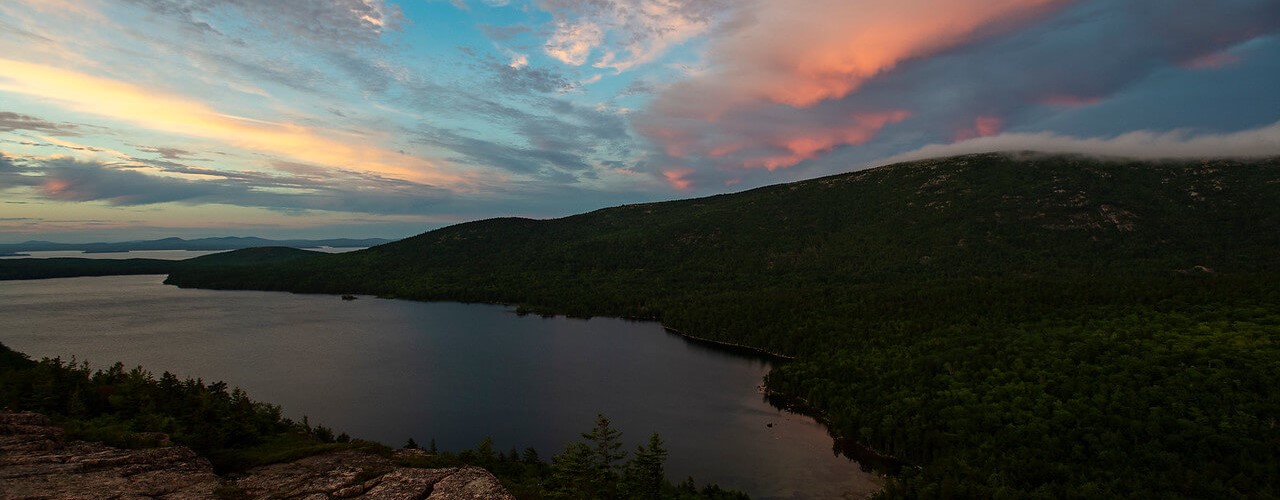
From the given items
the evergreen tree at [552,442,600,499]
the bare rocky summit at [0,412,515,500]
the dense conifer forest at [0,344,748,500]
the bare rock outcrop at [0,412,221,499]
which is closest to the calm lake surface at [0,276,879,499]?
the dense conifer forest at [0,344,748,500]

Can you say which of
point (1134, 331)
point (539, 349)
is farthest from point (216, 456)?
point (1134, 331)

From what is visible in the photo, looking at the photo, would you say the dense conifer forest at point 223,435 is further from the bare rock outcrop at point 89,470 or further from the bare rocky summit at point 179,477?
the bare rocky summit at point 179,477

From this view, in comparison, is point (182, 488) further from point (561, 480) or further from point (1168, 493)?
point (1168, 493)

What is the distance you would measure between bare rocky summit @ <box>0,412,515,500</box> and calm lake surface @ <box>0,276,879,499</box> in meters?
50.8

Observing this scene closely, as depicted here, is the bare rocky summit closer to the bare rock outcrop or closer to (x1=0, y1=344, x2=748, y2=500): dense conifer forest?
the bare rock outcrop

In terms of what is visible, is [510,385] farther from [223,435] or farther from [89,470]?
→ [89,470]

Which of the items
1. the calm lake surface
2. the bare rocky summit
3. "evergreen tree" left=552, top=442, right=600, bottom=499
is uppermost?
the bare rocky summit

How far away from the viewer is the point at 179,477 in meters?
36.6

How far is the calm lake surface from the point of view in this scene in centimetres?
8806

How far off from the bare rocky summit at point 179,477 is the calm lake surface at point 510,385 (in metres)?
50.8

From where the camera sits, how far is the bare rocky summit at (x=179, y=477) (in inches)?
1275

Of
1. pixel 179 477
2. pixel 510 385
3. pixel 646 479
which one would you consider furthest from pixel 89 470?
pixel 510 385

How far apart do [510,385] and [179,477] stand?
93419 mm

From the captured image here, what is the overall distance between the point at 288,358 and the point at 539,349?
68.6 meters
